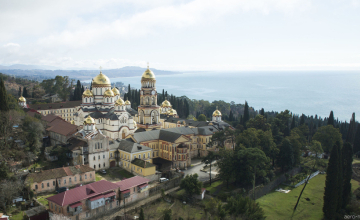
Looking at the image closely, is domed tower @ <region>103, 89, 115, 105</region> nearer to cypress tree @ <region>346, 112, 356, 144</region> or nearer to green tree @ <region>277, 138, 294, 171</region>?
green tree @ <region>277, 138, 294, 171</region>

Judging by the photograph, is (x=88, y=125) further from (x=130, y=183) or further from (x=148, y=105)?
(x=130, y=183)

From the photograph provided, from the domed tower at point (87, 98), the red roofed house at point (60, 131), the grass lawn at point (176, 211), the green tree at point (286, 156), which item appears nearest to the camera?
the grass lawn at point (176, 211)

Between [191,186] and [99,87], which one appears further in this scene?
[99,87]

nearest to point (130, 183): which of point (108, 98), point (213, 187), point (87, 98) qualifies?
point (213, 187)

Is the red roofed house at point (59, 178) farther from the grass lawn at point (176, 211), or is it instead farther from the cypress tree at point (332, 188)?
the cypress tree at point (332, 188)

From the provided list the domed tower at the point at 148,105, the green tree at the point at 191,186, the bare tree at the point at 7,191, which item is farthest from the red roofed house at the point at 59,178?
the domed tower at the point at 148,105
